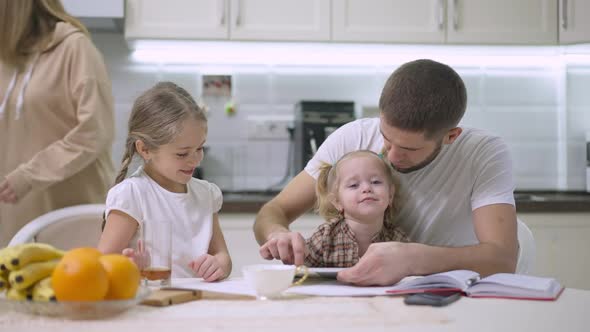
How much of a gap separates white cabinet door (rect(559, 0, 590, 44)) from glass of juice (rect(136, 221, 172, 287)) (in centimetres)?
264

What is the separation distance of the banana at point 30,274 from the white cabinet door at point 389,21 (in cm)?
233

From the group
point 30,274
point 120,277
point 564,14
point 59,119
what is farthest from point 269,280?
point 564,14

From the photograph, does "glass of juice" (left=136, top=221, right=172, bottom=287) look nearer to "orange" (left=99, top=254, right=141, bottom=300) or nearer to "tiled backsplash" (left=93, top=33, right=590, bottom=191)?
"orange" (left=99, top=254, right=141, bottom=300)

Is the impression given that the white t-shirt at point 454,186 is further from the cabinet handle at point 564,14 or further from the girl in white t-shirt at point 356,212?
the cabinet handle at point 564,14

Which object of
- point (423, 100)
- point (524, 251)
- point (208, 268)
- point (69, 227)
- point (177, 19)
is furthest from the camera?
point (177, 19)

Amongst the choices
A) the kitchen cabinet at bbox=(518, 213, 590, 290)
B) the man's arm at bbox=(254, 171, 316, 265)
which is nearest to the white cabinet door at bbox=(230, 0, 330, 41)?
the kitchen cabinet at bbox=(518, 213, 590, 290)

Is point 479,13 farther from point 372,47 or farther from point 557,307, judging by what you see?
point 557,307

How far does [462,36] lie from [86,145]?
188 cm

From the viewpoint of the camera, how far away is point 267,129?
139 inches

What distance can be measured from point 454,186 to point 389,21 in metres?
1.61

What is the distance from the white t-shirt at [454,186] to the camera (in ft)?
5.92

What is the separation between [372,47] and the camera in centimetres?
343

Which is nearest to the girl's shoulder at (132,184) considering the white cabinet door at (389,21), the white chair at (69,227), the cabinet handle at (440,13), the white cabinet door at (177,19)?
the white chair at (69,227)

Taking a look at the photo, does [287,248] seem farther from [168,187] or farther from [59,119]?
[59,119]
